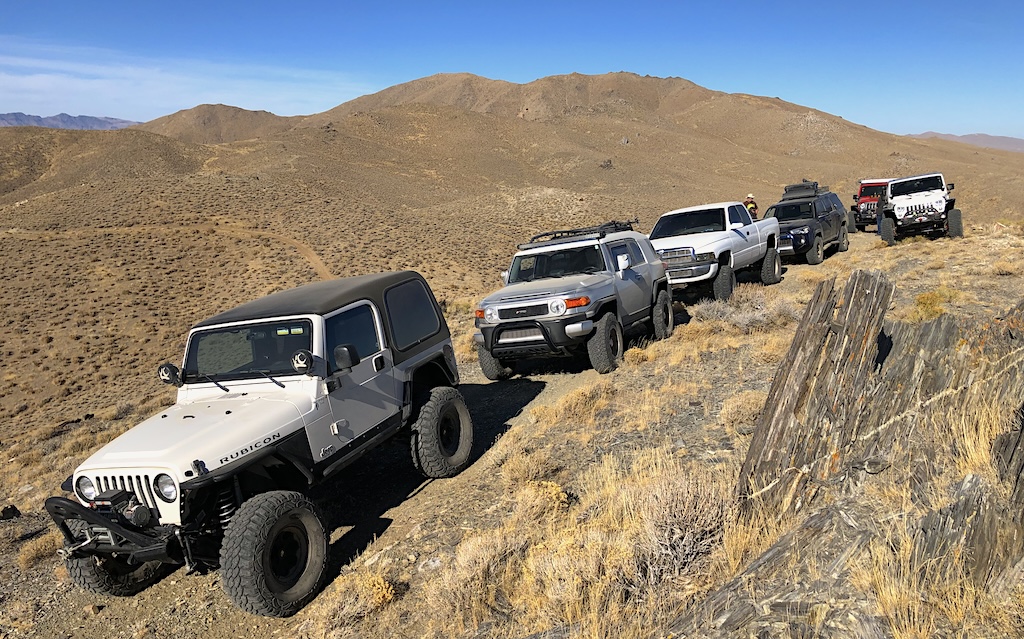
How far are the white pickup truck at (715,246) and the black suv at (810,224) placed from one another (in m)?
1.78

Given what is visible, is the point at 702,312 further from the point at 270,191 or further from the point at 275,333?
the point at 270,191

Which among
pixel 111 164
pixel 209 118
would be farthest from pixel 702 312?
pixel 209 118

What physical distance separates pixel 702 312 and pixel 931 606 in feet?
30.0

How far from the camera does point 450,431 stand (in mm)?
6703

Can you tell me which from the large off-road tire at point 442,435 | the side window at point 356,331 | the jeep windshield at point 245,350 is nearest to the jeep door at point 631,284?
the large off-road tire at point 442,435

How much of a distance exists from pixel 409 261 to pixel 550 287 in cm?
2122

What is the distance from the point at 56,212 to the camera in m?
35.9

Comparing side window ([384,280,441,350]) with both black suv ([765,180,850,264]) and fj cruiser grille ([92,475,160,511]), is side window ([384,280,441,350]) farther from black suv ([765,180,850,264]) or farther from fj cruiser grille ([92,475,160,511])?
black suv ([765,180,850,264])

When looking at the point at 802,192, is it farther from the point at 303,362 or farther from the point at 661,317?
the point at 303,362

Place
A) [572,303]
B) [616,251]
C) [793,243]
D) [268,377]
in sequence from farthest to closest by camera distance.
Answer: [793,243]
[616,251]
[572,303]
[268,377]

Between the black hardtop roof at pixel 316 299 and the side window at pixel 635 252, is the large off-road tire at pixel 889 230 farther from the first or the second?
the black hardtop roof at pixel 316 299

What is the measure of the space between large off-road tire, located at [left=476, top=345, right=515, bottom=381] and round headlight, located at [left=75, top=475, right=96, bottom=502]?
17.8ft

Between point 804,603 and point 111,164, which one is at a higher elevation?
point 111,164

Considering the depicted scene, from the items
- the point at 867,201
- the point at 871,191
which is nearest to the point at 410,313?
the point at 867,201
